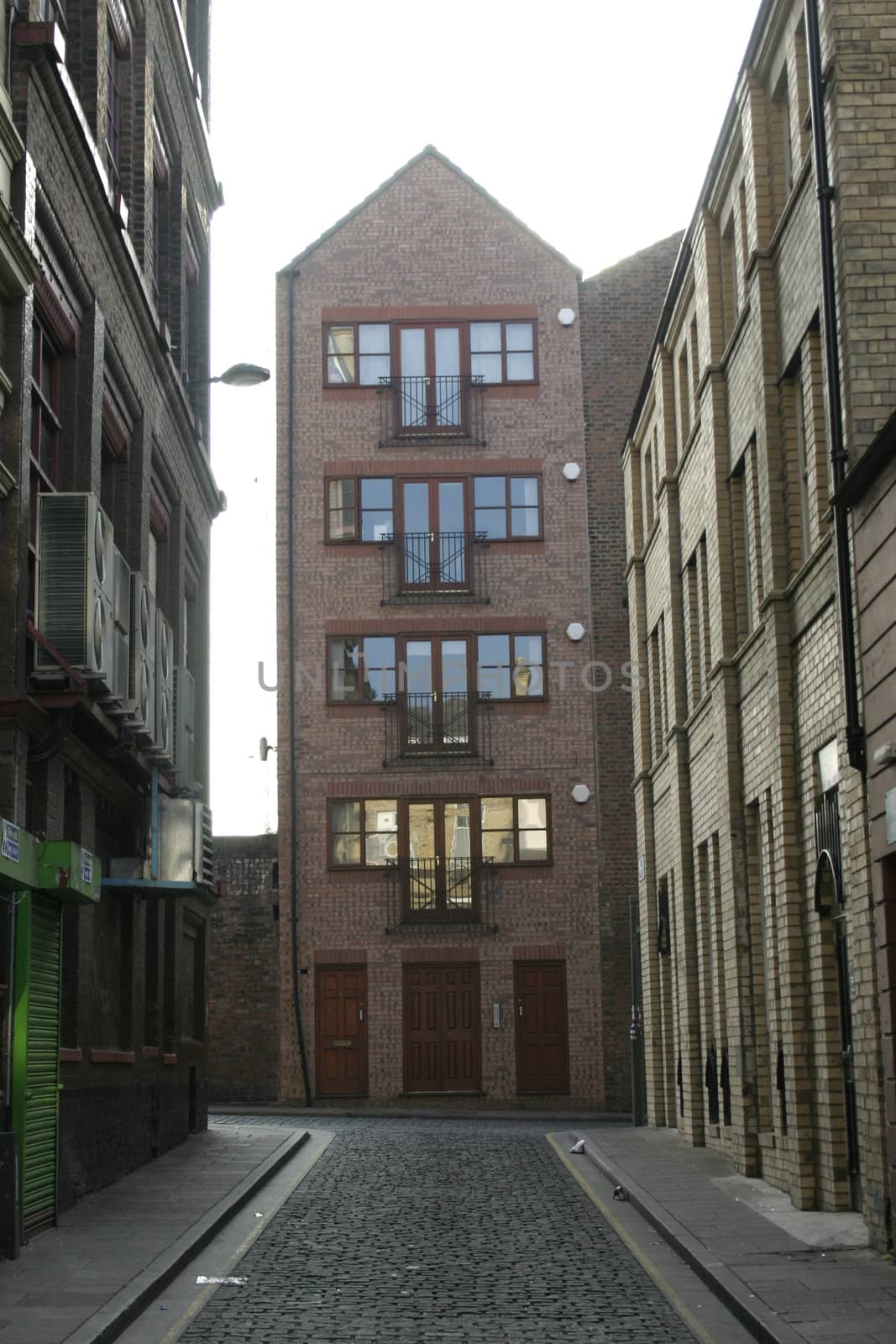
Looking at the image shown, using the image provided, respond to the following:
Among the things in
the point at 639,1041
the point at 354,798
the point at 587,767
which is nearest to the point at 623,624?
the point at 587,767

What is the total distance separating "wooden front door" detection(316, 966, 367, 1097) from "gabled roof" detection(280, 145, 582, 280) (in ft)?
48.7

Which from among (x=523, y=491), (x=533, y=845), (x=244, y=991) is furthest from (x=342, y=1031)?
(x=523, y=491)

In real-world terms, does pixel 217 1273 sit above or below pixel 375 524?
below

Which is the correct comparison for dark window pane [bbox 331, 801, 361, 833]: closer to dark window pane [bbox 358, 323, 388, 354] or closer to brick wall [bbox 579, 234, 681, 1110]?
brick wall [bbox 579, 234, 681, 1110]

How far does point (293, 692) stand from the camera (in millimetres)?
36531

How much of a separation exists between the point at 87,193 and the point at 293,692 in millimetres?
19670

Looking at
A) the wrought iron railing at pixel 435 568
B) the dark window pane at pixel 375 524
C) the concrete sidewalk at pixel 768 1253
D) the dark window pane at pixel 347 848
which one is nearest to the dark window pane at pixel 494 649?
the wrought iron railing at pixel 435 568

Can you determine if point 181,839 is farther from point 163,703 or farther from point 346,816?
point 346,816

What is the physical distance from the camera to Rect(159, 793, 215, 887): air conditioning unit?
68.9 feet

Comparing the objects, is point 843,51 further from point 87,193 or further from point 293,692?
point 293,692

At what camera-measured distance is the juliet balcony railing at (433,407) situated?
37.4 meters

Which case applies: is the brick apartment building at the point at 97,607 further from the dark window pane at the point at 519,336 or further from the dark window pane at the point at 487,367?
the dark window pane at the point at 519,336

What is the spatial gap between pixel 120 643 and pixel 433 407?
20.5 metres

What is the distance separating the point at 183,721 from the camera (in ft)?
75.0
